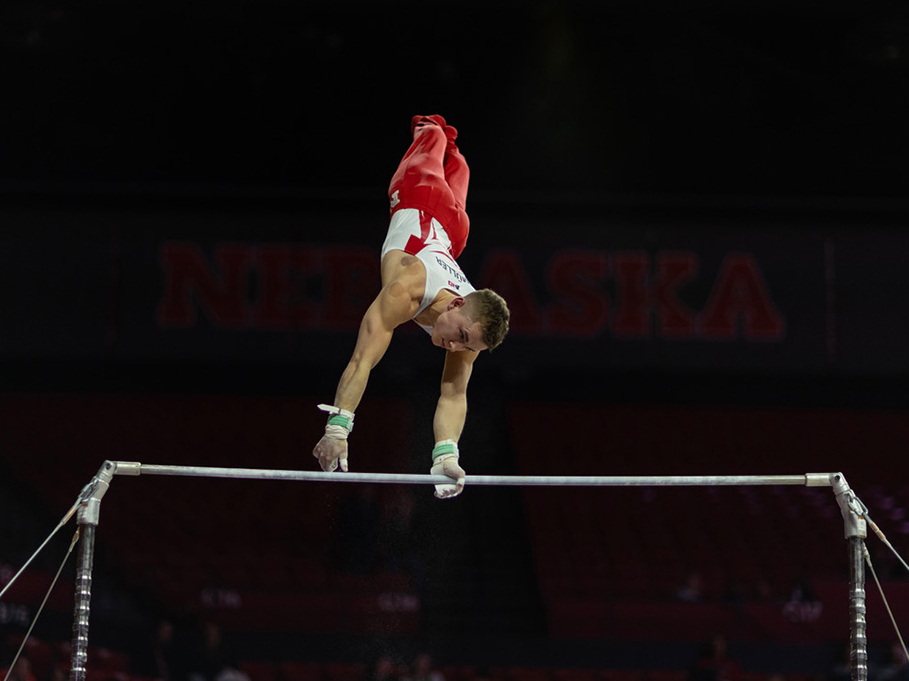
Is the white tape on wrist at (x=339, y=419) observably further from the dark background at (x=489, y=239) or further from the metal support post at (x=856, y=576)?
the dark background at (x=489, y=239)

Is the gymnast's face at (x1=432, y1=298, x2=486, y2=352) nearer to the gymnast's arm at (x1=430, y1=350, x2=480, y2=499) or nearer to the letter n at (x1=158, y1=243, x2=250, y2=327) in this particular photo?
the gymnast's arm at (x1=430, y1=350, x2=480, y2=499)

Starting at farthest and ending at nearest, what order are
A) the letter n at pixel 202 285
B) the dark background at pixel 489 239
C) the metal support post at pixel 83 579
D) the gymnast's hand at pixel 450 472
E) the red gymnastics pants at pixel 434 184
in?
the letter n at pixel 202 285, the dark background at pixel 489 239, the red gymnastics pants at pixel 434 184, the gymnast's hand at pixel 450 472, the metal support post at pixel 83 579

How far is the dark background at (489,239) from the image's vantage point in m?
14.1

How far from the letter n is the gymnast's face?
34.2ft

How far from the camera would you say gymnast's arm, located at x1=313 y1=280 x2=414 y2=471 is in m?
5.09

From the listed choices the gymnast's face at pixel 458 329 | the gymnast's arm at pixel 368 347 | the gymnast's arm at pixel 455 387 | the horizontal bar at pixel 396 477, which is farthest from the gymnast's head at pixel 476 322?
the horizontal bar at pixel 396 477

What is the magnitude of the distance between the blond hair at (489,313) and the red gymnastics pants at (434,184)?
1065mm

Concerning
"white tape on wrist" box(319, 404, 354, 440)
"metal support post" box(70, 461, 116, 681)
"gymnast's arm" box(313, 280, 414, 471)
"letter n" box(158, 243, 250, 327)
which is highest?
"letter n" box(158, 243, 250, 327)

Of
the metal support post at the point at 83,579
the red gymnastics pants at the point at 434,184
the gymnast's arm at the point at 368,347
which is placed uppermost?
the red gymnastics pants at the point at 434,184

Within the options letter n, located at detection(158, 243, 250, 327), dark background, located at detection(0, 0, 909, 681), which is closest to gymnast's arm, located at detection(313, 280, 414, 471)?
dark background, located at detection(0, 0, 909, 681)

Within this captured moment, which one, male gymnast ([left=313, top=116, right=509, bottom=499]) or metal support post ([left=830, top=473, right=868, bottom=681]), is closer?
metal support post ([left=830, top=473, right=868, bottom=681])

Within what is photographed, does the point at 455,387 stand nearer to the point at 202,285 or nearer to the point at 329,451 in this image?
the point at 329,451

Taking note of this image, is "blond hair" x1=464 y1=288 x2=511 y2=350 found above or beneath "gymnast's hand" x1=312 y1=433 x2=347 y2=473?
above

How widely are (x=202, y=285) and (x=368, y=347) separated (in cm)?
1039
